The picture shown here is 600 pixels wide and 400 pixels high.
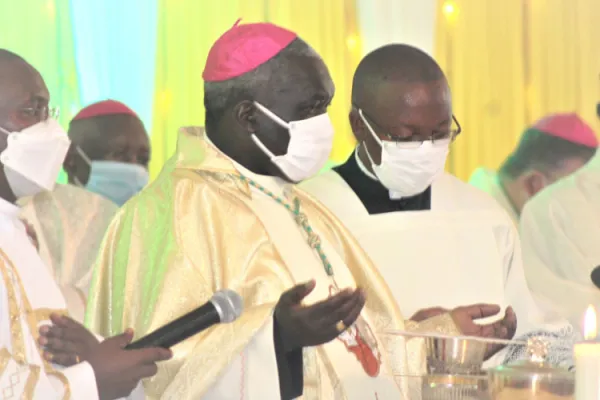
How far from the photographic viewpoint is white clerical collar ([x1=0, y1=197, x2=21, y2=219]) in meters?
3.31

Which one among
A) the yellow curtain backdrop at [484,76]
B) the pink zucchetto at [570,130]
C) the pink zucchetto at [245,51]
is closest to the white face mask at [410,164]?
the pink zucchetto at [245,51]

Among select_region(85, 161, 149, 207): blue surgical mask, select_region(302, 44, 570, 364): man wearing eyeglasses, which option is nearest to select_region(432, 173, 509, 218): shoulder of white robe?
select_region(302, 44, 570, 364): man wearing eyeglasses

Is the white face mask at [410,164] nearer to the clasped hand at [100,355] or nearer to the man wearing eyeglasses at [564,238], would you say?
the man wearing eyeglasses at [564,238]

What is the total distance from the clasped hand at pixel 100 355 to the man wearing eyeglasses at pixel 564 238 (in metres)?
3.06

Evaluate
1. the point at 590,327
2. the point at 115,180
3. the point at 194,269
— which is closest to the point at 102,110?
the point at 115,180

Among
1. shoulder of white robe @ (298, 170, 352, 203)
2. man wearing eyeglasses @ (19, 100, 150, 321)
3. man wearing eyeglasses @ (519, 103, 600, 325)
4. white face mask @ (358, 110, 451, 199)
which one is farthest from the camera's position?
man wearing eyeglasses @ (19, 100, 150, 321)

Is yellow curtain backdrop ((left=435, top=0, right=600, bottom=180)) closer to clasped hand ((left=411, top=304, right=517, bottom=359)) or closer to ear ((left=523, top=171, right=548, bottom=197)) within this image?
ear ((left=523, top=171, right=548, bottom=197))

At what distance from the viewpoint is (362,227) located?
478cm

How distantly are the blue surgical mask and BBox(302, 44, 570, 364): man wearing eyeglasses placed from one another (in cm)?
229

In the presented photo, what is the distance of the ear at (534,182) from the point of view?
7.48 metres

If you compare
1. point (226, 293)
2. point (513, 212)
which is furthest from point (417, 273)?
point (513, 212)

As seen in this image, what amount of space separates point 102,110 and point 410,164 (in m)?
3.06

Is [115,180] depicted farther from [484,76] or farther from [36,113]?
[484,76]

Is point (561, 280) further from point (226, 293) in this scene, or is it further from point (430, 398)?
point (226, 293)
